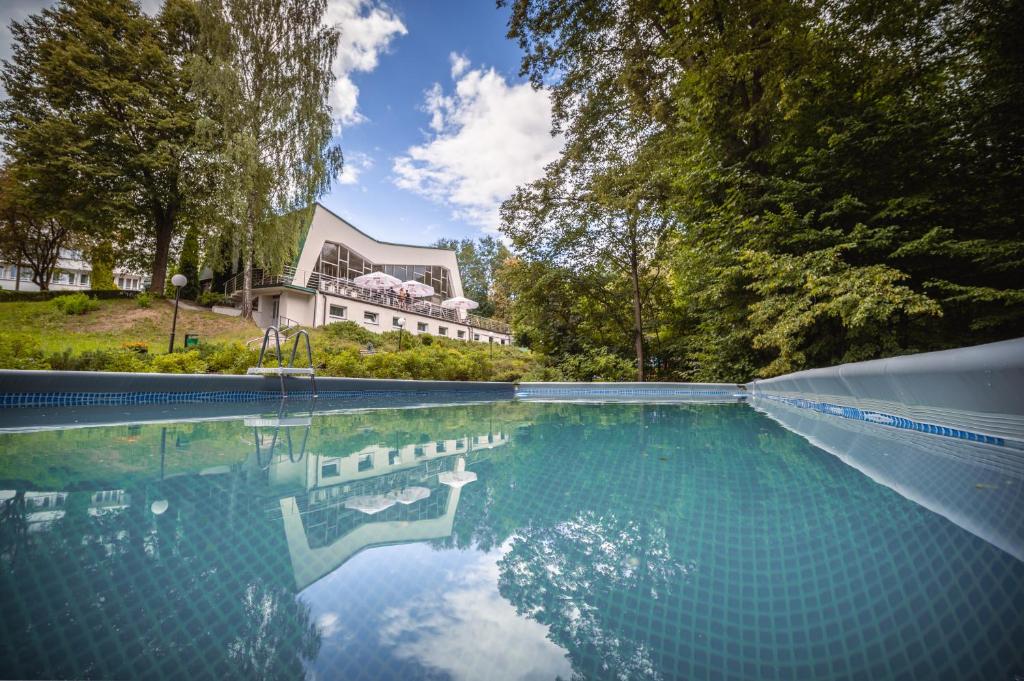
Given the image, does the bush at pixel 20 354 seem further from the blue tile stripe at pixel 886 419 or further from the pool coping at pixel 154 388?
the blue tile stripe at pixel 886 419

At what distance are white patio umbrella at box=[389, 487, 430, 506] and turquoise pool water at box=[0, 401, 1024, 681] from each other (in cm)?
1

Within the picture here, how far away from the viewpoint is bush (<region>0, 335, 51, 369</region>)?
17.6ft

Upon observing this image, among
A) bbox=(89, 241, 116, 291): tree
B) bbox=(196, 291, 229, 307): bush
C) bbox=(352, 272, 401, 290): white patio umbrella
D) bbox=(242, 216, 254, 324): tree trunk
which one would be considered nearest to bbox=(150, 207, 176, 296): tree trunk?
bbox=(196, 291, 229, 307): bush

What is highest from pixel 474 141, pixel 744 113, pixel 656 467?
pixel 474 141

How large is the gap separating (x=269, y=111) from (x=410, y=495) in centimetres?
1526

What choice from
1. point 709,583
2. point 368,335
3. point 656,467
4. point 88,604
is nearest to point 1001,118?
point 656,467

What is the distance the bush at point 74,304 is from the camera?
42.0 ft

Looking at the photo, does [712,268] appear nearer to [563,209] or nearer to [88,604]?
[563,209]

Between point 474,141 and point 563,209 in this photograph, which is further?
point 474,141

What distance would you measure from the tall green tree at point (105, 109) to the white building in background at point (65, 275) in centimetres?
577

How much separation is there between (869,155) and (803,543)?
785cm

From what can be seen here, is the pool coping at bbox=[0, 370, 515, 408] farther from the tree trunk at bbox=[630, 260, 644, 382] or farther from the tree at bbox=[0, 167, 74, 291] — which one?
the tree at bbox=[0, 167, 74, 291]

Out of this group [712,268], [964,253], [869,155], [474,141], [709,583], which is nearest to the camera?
[709,583]

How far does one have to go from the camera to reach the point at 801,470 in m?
2.32
